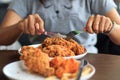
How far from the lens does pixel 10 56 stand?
100 cm

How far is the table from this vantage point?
78 cm

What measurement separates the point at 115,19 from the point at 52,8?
30cm

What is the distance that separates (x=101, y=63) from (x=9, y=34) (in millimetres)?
533

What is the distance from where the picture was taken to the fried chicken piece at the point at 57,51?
86cm

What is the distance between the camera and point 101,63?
913 mm

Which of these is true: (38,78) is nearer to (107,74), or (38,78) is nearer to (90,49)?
(107,74)

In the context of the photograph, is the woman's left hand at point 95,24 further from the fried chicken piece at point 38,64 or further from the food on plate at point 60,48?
the fried chicken piece at point 38,64

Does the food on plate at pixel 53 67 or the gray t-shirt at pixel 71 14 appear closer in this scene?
the food on plate at pixel 53 67

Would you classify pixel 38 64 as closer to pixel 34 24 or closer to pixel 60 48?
pixel 60 48

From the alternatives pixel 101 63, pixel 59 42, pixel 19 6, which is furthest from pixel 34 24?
pixel 19 6

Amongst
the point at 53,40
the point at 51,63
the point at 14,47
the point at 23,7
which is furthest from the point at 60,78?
the point at 14,47

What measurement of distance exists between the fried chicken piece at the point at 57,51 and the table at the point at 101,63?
0.31 ft

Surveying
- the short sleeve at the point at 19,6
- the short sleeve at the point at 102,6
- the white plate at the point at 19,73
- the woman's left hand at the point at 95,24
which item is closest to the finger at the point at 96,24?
the woman's left hand at the point at 95,24

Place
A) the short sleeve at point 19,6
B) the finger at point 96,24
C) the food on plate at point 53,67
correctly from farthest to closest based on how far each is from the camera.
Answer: the short sleeve at point 19,6, the finger at point 96,24, the food on plate at point 53,67
